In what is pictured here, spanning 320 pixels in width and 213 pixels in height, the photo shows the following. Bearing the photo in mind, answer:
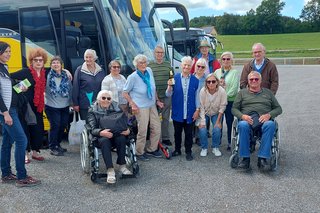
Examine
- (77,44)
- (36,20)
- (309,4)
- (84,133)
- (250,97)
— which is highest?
(309,4)

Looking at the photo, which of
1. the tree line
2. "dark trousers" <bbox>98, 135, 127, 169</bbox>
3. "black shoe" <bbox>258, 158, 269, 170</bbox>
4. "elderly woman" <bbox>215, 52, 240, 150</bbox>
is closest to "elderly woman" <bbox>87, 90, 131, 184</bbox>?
"dark trousers" <bbox>98, 135, 127, 169</bbox>

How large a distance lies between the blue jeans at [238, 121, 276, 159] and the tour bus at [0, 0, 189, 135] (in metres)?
2.32

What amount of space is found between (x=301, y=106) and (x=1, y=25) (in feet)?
25.2

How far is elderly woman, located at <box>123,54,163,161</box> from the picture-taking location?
5.53 meters

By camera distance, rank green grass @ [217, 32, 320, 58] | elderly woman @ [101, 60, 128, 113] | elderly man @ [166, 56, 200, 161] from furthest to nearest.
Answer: green grass @ [217, 32, 320, 58] → elderly man @ [166, 56, 200, 161] → elderly woman @ [101, 60, 128, 113]

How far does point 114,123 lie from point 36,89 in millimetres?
1370

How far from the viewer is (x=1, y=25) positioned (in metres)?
6.89

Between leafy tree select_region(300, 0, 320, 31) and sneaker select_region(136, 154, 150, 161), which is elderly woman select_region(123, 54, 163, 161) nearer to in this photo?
sneaker select_region(136, 154, 150, 161)

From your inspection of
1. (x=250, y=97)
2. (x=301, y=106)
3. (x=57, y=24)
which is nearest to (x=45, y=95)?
(x=57, y=24)

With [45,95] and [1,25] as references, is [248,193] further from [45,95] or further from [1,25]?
[1,25]

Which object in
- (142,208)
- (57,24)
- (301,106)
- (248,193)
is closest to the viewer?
(142,208)

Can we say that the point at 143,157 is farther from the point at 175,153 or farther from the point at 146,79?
the point at 146,79

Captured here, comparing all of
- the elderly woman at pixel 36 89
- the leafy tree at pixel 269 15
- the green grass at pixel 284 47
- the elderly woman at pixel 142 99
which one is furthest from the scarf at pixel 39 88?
the leafy tree at pixel 269 15

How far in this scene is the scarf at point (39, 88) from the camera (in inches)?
210
